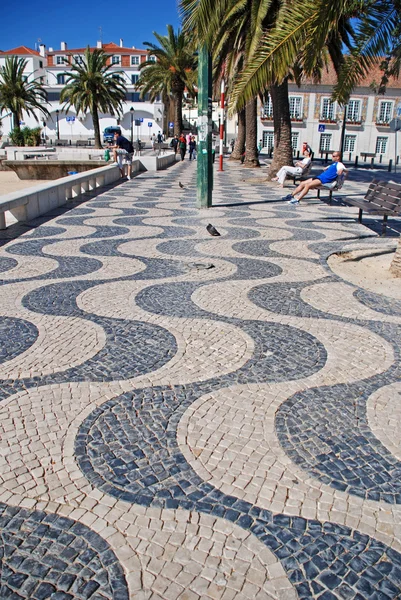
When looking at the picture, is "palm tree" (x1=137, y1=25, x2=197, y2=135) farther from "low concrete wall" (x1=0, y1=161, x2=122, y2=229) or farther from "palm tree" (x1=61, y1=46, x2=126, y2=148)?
"low concrete wall" (x1=0, y1=161, x2=122, y2=229)

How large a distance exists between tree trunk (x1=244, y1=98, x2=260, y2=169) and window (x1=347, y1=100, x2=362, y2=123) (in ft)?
108

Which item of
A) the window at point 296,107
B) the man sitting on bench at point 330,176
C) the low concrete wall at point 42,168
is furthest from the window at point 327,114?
the man sitting on bench at point 330,176

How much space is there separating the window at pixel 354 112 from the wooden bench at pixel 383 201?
157ft

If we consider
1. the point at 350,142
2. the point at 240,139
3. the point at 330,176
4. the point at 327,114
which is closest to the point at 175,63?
the point at 240,139

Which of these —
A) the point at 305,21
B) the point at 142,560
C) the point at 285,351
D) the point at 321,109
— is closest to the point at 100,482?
the point at 142,560

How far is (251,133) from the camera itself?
22.9 meters

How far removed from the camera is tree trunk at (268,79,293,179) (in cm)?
1616

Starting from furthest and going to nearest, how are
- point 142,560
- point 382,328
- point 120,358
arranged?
point 382,328, point 120,358, point 142,560

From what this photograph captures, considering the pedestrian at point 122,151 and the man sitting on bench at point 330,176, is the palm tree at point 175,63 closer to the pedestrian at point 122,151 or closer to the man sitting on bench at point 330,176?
the pedestrian at point 122,151

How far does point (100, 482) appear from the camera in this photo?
2.53 meters

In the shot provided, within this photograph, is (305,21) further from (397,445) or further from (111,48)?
(111,48)

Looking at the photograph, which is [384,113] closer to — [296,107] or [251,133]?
[296,107]

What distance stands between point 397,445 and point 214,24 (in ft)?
26.8

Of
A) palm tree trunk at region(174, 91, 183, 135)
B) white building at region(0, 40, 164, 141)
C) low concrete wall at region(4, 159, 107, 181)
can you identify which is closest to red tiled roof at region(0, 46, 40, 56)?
white building at region(0, 40, 164, 141)
